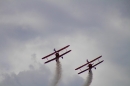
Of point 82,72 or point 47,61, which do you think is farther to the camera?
point 82,72

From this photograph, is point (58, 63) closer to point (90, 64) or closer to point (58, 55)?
point (58, 55)

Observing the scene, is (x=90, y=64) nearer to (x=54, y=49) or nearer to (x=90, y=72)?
(x=90, y=72)

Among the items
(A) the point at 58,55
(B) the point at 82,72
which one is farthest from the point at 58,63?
(B) the point at 82,72

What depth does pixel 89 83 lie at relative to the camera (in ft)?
648

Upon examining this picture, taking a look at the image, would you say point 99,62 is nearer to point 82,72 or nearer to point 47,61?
point 82,72

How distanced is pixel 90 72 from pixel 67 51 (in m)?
21.6

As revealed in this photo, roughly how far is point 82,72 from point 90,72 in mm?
4846

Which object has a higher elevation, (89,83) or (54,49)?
(54,49)

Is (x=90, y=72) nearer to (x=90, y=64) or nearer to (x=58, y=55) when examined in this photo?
(x=90, y=64)

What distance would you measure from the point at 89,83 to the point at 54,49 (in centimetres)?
3038

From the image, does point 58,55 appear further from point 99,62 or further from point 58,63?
point 99,62

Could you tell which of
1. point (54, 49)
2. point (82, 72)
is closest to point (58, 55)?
point (54, 49)

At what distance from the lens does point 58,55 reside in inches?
7382

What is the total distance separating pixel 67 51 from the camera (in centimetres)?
18800
